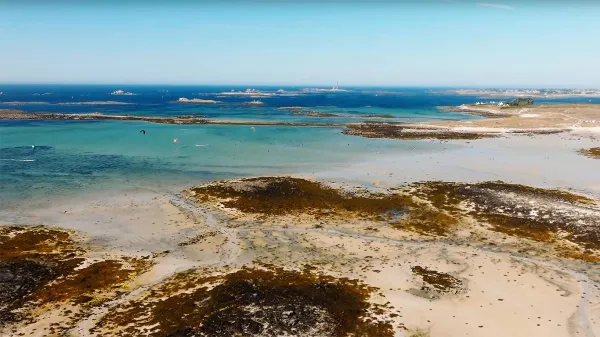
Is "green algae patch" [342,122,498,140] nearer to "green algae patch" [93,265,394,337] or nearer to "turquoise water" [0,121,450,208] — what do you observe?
"turquoise water" [0,121,450,208]

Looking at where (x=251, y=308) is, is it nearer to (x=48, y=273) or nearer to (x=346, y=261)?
(x=346, y=261)

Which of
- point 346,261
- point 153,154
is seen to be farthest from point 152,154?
point 346,261

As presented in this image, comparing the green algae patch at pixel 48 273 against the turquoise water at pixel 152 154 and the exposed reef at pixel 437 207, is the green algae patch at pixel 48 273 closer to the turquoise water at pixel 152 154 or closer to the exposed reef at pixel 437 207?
the turquoise water at pixel 152 154

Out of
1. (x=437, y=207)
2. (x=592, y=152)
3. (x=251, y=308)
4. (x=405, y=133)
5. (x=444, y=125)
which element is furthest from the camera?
(x=444, y=125)

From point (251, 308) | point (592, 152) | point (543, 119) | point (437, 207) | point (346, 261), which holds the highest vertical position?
point (543, 119)

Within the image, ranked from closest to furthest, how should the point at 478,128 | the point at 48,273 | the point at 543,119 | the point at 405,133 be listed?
the point at 48,273
the point at 405,133
the point at 478,128
the point at 543,119

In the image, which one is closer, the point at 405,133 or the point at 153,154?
the point at 153,154

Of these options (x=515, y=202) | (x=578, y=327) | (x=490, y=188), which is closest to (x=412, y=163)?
(x=490, y=188)

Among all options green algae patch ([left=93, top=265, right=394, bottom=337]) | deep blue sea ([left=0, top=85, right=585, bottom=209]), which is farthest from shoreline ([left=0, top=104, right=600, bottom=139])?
green algae patch ([left=93, top=265, right=394, bottom=337])
